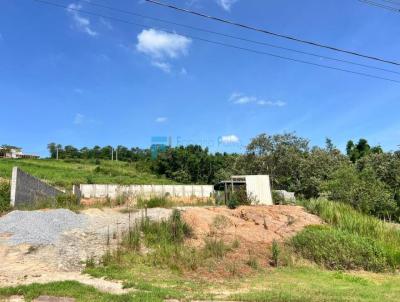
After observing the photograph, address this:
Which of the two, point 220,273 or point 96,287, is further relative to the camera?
point 220,273

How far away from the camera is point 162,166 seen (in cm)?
7944

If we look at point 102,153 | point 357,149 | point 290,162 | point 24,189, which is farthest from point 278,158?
point 102,153

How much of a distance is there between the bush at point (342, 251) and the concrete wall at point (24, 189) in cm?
1125

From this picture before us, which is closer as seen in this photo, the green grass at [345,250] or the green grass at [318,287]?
the green grass at [318,287]

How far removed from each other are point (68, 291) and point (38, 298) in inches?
28.1

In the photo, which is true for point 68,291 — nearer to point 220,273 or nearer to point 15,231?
point 220,273

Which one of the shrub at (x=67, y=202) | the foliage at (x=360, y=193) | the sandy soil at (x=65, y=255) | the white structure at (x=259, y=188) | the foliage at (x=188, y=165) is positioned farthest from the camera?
the foliage at (x=188, y=165)

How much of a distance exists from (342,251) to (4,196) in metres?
13.3

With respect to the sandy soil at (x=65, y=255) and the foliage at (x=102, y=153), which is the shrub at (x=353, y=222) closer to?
the sandy soil at (x=65, y=255)

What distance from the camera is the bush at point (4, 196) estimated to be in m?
18.2

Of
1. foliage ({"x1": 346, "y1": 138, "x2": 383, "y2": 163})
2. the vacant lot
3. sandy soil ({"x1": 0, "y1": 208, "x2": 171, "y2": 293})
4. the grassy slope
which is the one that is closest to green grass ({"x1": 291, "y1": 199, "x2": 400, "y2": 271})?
the vacant lot

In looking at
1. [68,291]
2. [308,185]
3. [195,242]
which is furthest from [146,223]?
[308,185]

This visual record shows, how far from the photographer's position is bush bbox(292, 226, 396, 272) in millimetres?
15391

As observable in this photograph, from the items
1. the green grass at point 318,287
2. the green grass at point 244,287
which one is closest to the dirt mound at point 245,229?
the green grass at point 244,287
